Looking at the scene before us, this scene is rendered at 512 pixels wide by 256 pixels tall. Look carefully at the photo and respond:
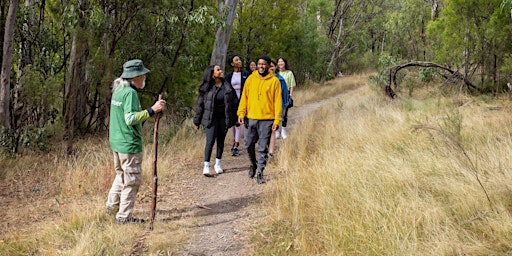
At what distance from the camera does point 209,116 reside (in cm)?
634

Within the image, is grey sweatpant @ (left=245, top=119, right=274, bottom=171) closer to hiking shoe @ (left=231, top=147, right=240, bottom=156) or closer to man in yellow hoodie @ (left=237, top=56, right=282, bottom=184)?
man in yellow hoodie @ (left=237, top=56, right=282, bottom=184)

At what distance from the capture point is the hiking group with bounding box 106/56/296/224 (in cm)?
430

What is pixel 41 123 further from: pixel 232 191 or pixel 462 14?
pixel 462 14

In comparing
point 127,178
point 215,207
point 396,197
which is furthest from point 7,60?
point 396,197

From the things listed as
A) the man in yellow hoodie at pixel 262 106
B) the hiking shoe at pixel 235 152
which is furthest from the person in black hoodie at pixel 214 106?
the hiking shoe at pixel 235 152

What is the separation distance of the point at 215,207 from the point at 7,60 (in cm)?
479

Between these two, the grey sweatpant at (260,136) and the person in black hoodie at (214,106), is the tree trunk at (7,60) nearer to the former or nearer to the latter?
the person in black hoodie at (214,106)

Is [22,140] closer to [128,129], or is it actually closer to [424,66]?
[128,129]

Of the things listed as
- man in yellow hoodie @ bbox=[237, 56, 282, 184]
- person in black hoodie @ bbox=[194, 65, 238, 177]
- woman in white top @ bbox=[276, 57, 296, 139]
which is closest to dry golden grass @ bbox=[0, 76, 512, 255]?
man in yellow hoodie @ bbox=[237, 56, 282, 184]

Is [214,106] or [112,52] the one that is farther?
[112,52]

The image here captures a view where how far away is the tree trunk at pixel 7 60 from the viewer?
7.08 m

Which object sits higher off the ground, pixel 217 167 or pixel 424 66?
pixel 424 66

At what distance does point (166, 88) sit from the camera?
32.8 ft

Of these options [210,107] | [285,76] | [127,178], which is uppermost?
[285,76]
